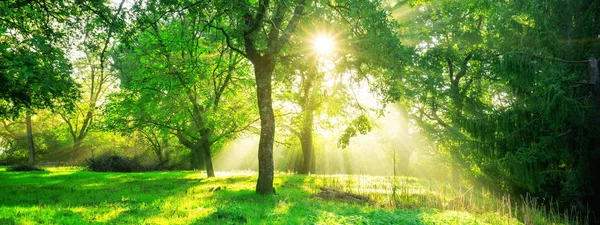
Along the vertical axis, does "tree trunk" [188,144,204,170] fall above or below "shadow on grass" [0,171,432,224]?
above

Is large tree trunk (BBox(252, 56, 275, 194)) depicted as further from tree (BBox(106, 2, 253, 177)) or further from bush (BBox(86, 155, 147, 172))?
bush (BBox(86, 155, 147, 172))

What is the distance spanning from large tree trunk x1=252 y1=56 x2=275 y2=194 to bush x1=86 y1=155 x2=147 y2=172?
23.2 m

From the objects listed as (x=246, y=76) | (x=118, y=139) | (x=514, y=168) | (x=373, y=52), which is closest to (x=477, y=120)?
(x=514, y=168)

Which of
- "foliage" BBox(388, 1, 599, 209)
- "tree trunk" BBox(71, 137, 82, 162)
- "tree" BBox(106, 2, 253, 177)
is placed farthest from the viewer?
"tree trunk" BBox(71, 137, 82, 162)

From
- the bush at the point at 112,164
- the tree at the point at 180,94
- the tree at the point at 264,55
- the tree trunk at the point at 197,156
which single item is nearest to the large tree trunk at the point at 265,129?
the tree at the point at 264,55

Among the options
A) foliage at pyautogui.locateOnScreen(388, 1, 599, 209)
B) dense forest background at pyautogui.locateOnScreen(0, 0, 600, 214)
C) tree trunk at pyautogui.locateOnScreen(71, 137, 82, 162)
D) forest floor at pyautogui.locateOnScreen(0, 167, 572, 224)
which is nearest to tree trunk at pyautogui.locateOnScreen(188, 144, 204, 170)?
dense forest background at pyautogui.locateOnScreen(0, 0, 600, 214)

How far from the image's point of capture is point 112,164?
32469mm

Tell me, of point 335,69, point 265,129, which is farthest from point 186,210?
point 335,69

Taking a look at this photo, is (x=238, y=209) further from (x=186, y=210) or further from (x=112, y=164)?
(x=112, y=164)

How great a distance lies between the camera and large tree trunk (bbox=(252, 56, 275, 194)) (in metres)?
14.1

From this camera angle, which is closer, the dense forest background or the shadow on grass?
the shadow on grass

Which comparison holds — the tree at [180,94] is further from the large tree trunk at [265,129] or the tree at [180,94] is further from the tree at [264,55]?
the large tree trunk at [265,129]

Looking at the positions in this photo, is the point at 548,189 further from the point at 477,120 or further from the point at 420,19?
the point at 420,19

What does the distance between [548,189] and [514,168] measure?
2300 millimetres
